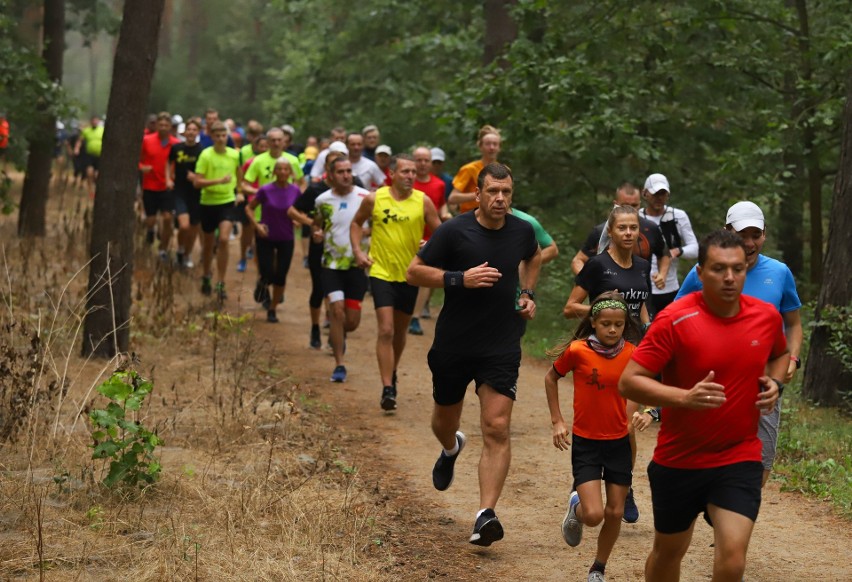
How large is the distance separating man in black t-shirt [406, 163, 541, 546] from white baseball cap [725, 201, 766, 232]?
1.45 meters

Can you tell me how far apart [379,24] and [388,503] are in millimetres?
19102

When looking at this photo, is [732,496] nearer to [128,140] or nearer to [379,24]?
[128,140]

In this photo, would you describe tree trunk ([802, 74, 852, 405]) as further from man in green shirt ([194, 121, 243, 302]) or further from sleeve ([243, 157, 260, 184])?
man in green shirt ([194, 121, 243, 302])

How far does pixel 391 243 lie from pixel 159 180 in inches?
353

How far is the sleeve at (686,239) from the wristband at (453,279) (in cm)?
407

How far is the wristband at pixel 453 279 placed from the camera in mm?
7918

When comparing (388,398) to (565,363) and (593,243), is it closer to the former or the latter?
(593,243)

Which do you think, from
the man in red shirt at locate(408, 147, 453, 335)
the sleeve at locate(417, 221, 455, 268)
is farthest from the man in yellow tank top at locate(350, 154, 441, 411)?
the sleeve at locate(417, 221, 455, 268)

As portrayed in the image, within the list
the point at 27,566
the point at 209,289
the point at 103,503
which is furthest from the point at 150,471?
the point at 209,289

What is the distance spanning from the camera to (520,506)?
9109mm

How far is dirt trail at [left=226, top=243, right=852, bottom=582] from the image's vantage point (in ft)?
25.1

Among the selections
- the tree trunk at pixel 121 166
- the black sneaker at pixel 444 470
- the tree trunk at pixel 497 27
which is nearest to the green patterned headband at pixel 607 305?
the black sneaker at pixel 444 470

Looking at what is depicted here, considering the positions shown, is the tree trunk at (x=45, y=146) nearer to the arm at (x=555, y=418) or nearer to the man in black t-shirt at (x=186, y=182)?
the man in black t-shirt at (x=186, y=182)

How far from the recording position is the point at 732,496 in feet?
18.3
